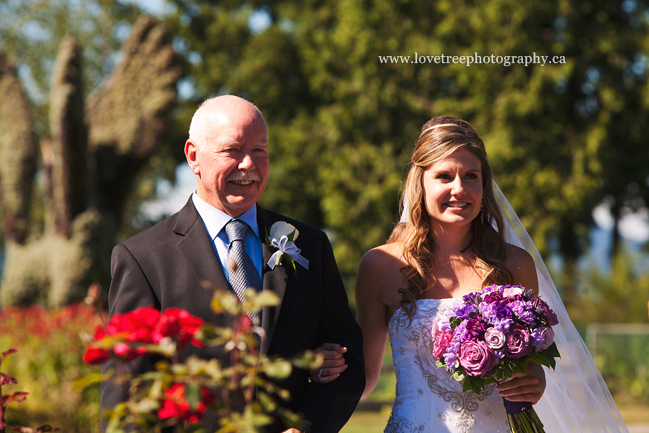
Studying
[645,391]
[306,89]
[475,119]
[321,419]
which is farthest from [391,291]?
[306,89]

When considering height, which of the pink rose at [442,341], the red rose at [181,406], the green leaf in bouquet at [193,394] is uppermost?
the green leaf in bouquet at [193,394]

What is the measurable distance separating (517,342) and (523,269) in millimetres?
936

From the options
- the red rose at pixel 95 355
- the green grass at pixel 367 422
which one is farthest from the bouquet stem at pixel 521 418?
the green grass at pixel 367 422

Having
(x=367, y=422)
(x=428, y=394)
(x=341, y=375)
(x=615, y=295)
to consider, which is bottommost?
(x=367, y=422)

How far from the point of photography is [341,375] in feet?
10.4

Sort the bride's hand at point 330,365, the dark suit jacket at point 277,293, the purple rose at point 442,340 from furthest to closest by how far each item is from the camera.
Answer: the purple rose at point 442,340 → the bride's hand at point 330,365 → the dark suit jacket at point 277,293

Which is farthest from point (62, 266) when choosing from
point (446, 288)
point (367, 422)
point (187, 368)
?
point (187, 368)

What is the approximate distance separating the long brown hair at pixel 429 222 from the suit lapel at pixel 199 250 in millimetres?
1343

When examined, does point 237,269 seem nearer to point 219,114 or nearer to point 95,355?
point 219,114

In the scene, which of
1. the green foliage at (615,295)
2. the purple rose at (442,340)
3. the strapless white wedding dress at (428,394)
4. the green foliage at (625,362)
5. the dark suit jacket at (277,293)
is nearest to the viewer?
the dark suit jacket at (277,293)

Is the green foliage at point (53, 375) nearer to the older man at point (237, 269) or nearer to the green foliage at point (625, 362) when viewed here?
the older man at point (237, 269)

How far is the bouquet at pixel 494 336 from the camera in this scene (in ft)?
→ 10.5

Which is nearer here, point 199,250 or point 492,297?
point 199,250

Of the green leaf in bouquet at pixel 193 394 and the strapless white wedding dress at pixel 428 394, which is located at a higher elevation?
the green leaf in bouquet at pixel 193 394
